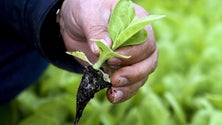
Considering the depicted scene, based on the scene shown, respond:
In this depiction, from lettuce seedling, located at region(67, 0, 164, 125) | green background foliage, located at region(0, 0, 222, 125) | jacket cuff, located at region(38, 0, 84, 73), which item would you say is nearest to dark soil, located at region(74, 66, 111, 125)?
lettuce seedling, located at region(67, 0, 164, 125)

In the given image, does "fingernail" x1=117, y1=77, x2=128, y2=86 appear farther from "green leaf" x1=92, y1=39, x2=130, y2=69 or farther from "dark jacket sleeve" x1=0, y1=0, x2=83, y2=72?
"dark jacket sleeve" x1=0, y1=0, x2=83, y2=72

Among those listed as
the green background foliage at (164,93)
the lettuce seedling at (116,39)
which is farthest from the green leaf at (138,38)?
the green background foliage at (164,93)

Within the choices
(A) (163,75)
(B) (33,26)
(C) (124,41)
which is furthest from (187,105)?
(C) (124,41)

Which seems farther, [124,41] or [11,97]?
[11,97]

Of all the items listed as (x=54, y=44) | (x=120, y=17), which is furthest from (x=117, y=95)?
(x=54, y=44)

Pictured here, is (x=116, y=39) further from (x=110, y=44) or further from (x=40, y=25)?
(x=40, y=25)

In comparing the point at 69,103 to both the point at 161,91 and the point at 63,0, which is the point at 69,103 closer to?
the point at 161,91
